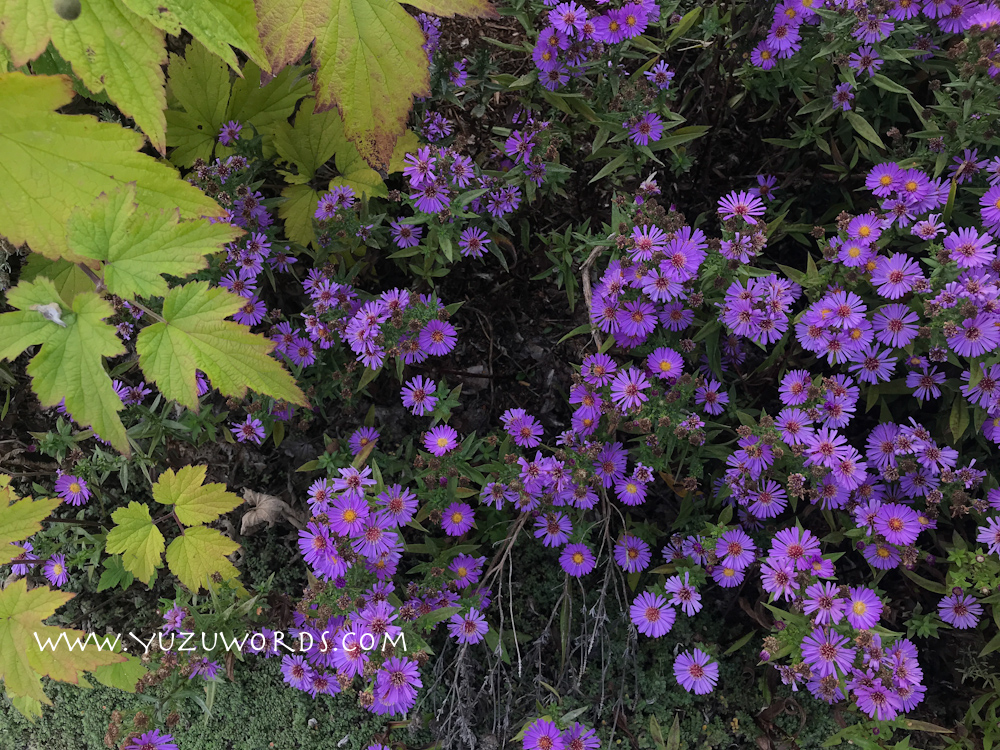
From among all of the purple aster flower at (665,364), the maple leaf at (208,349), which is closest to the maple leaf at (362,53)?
the maple leaf at (208,349)

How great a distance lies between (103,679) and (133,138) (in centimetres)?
155

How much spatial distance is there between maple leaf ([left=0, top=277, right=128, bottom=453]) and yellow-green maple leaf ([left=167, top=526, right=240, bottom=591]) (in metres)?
0.51

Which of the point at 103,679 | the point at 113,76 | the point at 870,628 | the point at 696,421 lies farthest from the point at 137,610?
the point at 870,628

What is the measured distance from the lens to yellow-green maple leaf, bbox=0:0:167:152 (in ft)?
4.81

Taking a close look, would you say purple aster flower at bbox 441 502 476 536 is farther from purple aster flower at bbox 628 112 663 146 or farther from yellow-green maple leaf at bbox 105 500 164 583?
purple aster flower at bbox 628 112 663 146

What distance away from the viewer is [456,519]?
6.77ft

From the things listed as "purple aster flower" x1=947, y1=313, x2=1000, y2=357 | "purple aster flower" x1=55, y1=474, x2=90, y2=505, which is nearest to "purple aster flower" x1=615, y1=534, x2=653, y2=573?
"purple aster flower" x1=947, y1=313, x2=1000, y2=357

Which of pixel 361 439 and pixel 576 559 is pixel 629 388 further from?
pixel 361 439

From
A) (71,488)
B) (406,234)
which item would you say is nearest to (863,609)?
(406,234)

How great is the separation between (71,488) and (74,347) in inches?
36.9

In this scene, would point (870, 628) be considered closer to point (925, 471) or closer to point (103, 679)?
point (925, 471)

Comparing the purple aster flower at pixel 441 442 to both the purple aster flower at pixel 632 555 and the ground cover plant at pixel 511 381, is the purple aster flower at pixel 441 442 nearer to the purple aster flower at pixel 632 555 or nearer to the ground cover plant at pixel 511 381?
the ground cover plant at pixel 511 381

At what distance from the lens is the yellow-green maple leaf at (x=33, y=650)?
1806mm

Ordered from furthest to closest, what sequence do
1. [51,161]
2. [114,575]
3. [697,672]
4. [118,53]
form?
1. [114,575]
2. [697,672]
3. [51,161]
4. [118,53]
